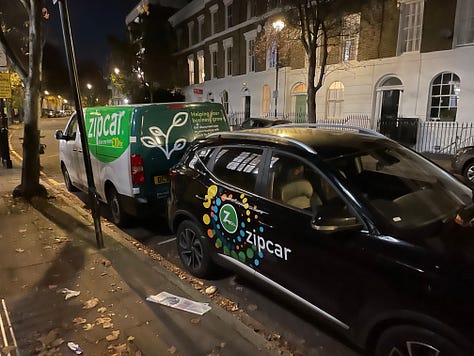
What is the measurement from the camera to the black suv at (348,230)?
220 centimetres

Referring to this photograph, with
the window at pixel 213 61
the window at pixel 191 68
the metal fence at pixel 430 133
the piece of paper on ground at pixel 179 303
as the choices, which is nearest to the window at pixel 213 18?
the window at pixel 213 61

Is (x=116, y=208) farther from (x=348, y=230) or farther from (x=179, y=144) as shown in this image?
(x=348, y=230)

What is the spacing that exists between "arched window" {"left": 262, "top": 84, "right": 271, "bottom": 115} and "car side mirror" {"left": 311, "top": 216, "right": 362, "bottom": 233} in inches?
985

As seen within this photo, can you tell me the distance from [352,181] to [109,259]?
10.5 ft

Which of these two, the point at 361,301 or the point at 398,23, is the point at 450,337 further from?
the point at 398,23

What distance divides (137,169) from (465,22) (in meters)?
16.0

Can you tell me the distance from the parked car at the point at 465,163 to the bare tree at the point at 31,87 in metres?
10.00

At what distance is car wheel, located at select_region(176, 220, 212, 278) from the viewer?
13.7 feet

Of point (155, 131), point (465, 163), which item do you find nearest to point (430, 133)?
point (465, 163)

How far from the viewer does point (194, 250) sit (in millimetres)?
4383

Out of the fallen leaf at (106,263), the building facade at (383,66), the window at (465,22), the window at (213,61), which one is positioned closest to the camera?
the fallen leaf at (106,263)

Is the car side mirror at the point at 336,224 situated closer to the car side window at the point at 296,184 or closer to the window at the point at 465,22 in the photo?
the car side window at the point at 296,184

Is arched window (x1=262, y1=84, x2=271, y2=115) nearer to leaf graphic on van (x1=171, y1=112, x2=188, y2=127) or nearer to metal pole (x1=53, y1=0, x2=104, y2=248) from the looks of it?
leaf graphic on van (x1=171, y1=112, x2=188, y2=127)

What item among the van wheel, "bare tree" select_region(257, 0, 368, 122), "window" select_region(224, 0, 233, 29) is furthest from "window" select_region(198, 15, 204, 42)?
the van wheel
